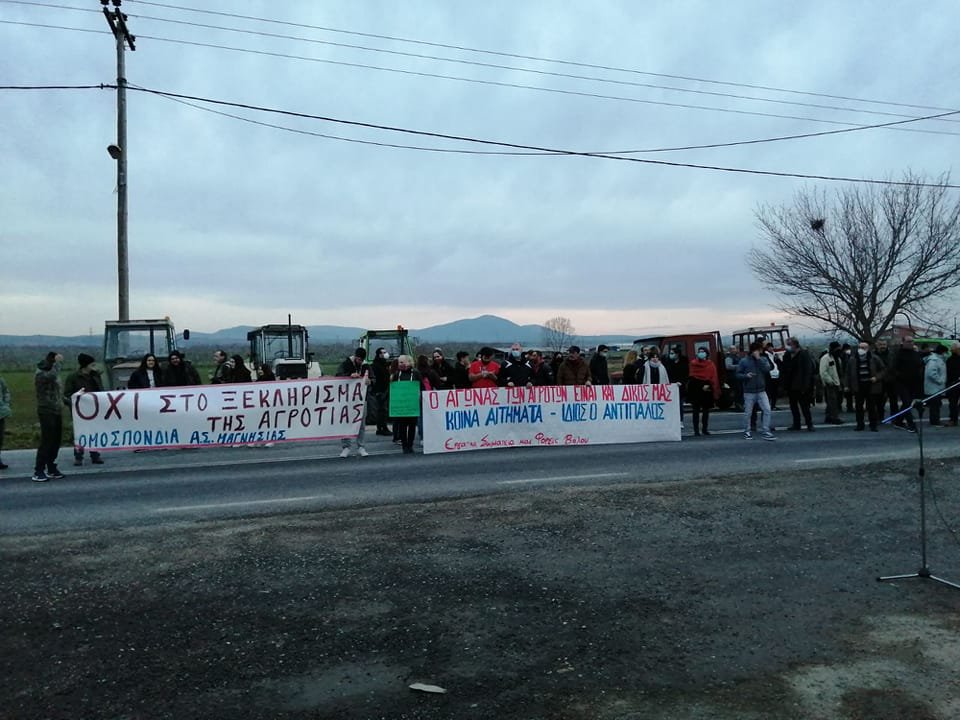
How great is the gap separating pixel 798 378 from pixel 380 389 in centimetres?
845

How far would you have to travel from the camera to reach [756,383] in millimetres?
14305

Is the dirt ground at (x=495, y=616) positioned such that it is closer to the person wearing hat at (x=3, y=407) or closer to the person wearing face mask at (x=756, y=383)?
the person wearing hat at (x=3, y=407)

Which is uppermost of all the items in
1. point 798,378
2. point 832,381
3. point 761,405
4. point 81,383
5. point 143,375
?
point 143,375

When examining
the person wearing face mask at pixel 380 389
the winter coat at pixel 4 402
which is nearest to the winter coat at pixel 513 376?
the person wearing face mask at pixel 380 389

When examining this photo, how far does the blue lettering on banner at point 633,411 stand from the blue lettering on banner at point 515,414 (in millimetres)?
1356

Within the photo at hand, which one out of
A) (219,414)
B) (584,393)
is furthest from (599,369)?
(219,414)

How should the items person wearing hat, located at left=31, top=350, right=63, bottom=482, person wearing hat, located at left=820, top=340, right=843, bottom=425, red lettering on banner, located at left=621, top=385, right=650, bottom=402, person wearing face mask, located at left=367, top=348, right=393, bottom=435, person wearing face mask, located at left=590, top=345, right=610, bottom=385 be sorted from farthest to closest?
person wearing face mask, located at left=590, top=345, right=610, bottom=385 < person wearing hat, located at left=820, top=340, right=843, bottom=425 < person wearing face mask, located at left=367, top=348, right=393, bottom=435 < red lettering on banner, located at left=621, top=385, right=650, bottom=402 < person wearing hat, located at left=31, top=350, right=63, bottom=482

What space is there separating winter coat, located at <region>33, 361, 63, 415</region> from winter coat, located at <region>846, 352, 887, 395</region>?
14390mm

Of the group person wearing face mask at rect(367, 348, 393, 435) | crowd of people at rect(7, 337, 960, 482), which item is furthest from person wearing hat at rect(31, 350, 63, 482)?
person wearing face mask at rect(367, 348, 393, 435)

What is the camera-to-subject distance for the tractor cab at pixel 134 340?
1869 cm

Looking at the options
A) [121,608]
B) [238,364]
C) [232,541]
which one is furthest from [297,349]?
[121,608]

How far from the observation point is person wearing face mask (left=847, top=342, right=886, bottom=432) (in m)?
15.0

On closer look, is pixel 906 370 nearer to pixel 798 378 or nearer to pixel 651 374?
pixel 798 378

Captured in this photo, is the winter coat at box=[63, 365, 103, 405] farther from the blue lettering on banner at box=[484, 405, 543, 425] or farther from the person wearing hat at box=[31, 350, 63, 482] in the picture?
the blue lettering on banner at box=[484, 405, 543, 425]
